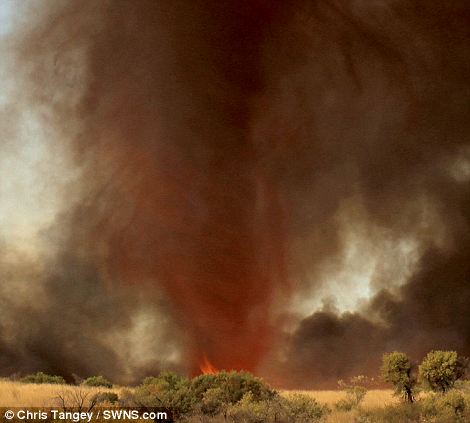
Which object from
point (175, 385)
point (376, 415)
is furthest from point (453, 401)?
point (175, 385)

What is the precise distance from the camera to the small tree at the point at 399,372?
3694 cm

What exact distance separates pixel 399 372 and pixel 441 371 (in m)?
3.82

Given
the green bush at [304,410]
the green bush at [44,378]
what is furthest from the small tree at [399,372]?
the green bush at [44,378]

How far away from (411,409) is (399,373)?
10.4 m

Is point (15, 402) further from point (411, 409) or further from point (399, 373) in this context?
point (399, 373)

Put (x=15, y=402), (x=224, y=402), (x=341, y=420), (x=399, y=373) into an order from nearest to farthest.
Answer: (x=15, y=402)
(x=341, y=420)
(x=224, y=402)
(x=399, y=373)

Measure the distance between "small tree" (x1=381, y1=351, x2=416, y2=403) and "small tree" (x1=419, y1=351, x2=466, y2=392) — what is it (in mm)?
1679

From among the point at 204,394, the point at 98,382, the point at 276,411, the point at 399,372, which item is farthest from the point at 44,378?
the point at 276,411

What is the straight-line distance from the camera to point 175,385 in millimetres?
35250

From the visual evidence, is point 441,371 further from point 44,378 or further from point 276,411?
point 44,378

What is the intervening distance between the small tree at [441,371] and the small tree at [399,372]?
1679mm

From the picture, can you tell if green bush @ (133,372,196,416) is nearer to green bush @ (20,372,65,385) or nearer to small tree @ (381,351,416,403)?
small tree @ (381,351,416,403)

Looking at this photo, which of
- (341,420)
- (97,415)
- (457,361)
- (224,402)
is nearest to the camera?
(97,415)

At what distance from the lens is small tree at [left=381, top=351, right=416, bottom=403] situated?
1454 inches
